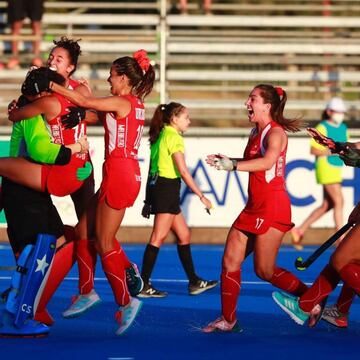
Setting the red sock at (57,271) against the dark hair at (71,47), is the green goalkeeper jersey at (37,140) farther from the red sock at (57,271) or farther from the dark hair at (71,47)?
the dark hair at (71,47)

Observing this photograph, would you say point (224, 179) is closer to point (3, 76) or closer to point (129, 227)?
point (129, 227)

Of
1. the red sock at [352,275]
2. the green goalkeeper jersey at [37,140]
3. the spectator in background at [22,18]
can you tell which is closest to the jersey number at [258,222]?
the red sock at [352,275]

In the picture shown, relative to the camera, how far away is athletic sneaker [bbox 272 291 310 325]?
922 centimetres

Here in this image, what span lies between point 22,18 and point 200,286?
10.2m

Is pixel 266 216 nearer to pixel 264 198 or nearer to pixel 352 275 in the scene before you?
pixel 264 198

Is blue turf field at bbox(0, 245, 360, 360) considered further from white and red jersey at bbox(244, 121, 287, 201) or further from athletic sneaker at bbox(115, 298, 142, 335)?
white and red jersey at bbox(244, 121, 287, 201)

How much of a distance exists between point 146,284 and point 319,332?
8.77 ft

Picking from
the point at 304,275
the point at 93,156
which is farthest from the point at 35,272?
the point at 93,156

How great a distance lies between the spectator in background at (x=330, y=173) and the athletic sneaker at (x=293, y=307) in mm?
6238

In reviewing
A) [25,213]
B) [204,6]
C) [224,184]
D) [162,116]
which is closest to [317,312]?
[25,213]

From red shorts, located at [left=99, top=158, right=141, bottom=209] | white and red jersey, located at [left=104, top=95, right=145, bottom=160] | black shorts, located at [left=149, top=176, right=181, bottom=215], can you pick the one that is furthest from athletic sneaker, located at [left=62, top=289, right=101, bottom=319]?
black shorts, located at [left=149, top=176, right=181, bottom=215]

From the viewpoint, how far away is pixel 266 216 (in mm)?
9172

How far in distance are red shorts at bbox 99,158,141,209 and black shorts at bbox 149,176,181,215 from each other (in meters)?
2.85

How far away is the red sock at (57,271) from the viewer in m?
9.03
